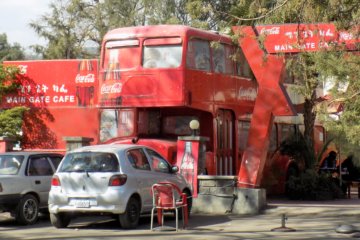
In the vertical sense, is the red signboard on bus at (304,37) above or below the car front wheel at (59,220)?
above

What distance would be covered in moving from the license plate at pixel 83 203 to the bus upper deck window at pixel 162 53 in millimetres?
6158

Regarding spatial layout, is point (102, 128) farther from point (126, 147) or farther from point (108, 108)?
point (126, 147)

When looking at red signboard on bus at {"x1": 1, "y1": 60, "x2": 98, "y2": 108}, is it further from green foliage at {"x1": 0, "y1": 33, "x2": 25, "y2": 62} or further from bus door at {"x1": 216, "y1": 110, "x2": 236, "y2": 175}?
green foliage at {"x1": 0, "y1": 33, "x2": 25, "y2": 62}

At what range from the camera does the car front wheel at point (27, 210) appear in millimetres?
14703

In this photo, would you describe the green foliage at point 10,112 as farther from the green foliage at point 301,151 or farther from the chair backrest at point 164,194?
the chair backrest at point 164,194

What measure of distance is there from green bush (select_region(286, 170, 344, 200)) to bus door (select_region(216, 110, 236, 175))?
194 cm

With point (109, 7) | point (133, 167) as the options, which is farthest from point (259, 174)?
point (109, 7)

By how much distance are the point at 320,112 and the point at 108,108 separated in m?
6.52

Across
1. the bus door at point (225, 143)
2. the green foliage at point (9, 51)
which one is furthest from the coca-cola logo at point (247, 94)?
the green foliage at point (9, 51)

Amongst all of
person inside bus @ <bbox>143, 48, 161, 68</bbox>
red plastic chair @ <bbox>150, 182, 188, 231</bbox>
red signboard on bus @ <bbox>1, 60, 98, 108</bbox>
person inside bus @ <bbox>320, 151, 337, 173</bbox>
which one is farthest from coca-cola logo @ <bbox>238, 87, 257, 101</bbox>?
red plastic chair @ <bbox>150, 182, 188, 231</bbox>

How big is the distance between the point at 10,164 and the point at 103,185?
2.85 metres

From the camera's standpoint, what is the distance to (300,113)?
24.0 metres

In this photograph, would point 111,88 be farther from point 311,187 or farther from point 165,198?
point 311,187

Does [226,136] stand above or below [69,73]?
below
